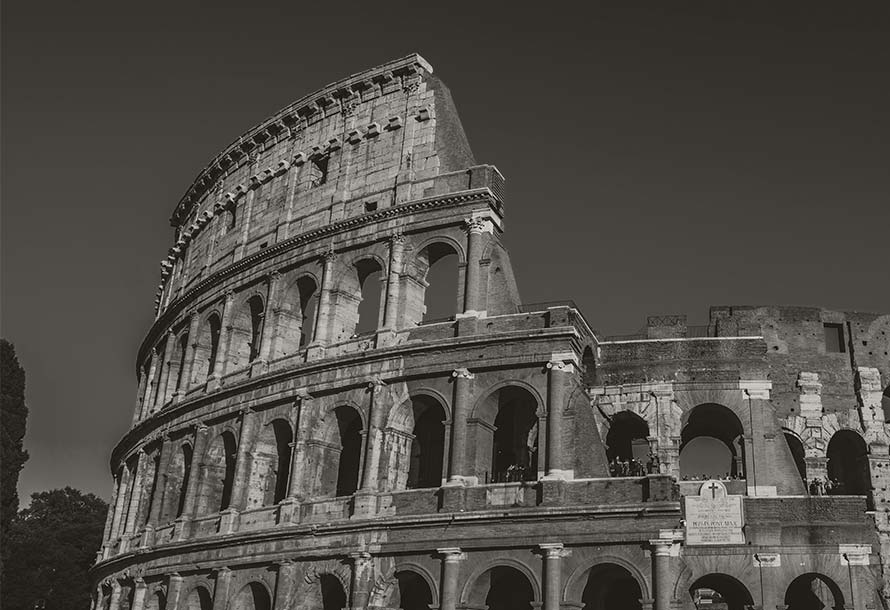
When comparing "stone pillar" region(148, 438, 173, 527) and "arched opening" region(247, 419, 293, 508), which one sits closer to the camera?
"arched opening" region(247, 419, 293, 508)

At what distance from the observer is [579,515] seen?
19797mm

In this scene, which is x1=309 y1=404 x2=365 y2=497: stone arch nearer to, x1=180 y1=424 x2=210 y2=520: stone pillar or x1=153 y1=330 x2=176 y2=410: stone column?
x1=180 y1=424 x2=210 y2=520: stone pillar

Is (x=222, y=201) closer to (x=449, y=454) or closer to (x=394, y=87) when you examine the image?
(x=394, y=87)

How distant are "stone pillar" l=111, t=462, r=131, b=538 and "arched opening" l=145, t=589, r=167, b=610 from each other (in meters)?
4.76

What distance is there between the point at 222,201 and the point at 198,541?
1220 centimetres

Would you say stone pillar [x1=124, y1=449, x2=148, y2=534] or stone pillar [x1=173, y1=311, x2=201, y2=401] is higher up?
stone pillar [x1=173, y1=311, x2=201, y2=401]

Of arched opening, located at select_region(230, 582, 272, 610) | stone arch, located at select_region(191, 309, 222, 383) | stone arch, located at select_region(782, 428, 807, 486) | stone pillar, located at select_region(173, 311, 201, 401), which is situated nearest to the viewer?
arched opening, located at select_region(230, 582, 272, 610)

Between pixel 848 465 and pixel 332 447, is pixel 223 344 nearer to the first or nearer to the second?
pixel 332 447

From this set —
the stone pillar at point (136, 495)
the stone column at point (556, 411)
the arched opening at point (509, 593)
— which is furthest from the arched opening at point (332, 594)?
the stone pillar at point (136, 495)

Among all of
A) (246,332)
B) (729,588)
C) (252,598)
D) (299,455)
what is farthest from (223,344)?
(729,588)

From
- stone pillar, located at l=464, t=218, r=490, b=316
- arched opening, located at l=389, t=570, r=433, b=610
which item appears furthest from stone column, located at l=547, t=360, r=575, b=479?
arched opening, located at l=389, t=570, r=433, b=610

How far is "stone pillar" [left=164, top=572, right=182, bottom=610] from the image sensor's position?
25219 millimetres

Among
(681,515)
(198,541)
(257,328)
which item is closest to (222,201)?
(257,328)

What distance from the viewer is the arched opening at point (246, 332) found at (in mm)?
28359
